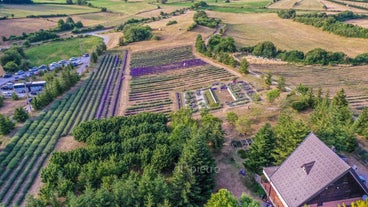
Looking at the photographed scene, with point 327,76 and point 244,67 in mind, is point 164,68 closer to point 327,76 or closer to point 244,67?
point 244,67

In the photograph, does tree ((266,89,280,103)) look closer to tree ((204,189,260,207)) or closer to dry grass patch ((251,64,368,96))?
dry grass patch ((251,64,368,96))

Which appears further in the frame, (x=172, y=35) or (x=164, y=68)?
(x=172, y=35)

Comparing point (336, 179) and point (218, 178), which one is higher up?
point (336, 179)

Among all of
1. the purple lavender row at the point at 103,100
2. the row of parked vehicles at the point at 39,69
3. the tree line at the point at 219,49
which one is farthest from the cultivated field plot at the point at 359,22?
the row of parked vehicles at the point at 39,69

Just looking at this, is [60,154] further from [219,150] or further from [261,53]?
[261,53]

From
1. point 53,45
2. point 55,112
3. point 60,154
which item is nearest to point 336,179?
point 60,154

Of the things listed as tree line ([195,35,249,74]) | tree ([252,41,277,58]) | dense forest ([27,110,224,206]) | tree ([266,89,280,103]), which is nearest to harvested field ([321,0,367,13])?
tree ([252,41,277,58])

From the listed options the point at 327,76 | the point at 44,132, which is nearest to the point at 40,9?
the point at 44,132
